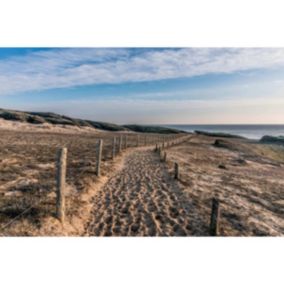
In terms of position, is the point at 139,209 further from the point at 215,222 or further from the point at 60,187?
the point at 60,187

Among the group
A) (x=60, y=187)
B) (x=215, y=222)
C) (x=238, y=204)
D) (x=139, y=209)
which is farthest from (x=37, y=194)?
(x=238, y=204)

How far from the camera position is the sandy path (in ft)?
16.5

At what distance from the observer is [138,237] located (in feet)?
15.5

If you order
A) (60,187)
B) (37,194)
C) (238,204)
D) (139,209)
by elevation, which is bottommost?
(238,204)

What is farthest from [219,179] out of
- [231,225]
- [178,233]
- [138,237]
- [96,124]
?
[96,124]

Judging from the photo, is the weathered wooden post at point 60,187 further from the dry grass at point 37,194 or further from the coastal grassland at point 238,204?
the coastal grassland at point 238,204

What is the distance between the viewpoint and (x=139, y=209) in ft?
20.1

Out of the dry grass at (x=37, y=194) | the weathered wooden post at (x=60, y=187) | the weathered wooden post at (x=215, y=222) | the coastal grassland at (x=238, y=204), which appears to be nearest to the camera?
the dry grass at (x=37, y=194)

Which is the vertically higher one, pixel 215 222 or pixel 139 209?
pixel 215 222

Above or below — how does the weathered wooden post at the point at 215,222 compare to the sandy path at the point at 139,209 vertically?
above

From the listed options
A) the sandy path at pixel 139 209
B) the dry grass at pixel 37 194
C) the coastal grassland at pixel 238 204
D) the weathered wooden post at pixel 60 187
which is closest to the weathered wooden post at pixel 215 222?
the coastal grassland at pixel 238 204

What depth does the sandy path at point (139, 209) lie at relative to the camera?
504 centimetres
